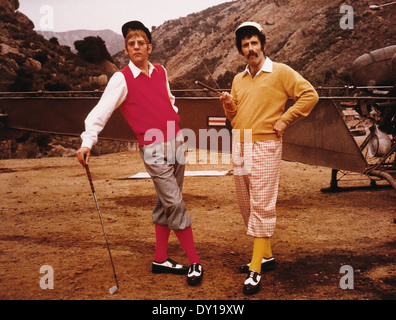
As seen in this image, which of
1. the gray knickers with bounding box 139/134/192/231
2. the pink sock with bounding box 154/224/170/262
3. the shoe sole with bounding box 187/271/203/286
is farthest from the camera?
the pink sock with bounding box 154/224/170/262

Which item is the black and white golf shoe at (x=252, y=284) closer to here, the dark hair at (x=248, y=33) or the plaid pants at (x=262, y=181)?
the plaid pants at (x=262, y=181)

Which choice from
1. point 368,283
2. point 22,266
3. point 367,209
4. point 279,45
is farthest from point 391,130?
point 279,45

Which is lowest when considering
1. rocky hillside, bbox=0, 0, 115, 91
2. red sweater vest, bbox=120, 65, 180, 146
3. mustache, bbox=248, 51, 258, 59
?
red sweater vest, bbox=120, 65, 180, 146

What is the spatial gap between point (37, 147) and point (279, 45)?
33.5 m

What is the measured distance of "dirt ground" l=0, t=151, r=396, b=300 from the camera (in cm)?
343

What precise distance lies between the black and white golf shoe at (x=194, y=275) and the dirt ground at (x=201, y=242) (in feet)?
0.18

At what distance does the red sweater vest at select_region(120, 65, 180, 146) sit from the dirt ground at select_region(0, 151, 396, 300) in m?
1.19

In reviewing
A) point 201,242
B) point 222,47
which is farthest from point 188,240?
point 222,47

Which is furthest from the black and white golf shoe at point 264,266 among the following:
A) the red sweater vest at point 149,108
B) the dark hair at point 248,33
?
the dark hair at point 248,33

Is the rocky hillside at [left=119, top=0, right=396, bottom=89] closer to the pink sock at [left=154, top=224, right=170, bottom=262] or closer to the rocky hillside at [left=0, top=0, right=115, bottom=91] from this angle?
the rocky hillside at [left=0, top=0, right=115, bottom=91]

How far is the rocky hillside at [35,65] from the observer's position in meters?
27.5

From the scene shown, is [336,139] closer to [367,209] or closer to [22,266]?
[367,209]
